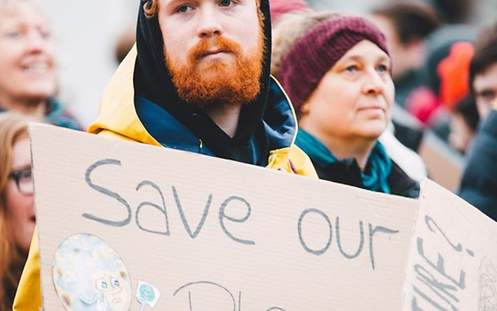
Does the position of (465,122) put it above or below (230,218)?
above

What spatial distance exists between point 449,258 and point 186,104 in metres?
0.73

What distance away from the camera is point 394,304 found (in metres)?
2.96

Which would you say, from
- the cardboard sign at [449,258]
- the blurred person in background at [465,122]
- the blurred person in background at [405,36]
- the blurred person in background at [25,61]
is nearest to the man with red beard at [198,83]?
the cardboard sign at [449,258]

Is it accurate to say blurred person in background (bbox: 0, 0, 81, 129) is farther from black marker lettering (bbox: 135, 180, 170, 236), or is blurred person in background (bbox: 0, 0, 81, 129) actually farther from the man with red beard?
black marker lettering (bbox: 135, 180, 170, 236)

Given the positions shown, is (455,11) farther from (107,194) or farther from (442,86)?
(107,194)

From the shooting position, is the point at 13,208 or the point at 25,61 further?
the point at 25,61

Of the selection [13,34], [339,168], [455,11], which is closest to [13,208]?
[339,168]

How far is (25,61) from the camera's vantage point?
5.86 meters

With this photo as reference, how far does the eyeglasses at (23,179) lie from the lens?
14.4 ft

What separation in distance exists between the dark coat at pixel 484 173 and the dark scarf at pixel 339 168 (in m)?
0.61

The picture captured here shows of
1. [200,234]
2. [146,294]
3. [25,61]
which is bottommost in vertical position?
[146,294]

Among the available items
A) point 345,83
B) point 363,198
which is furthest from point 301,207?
point 345,83

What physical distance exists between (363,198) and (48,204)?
2.23 ft

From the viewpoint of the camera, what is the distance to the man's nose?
3.20 meters
